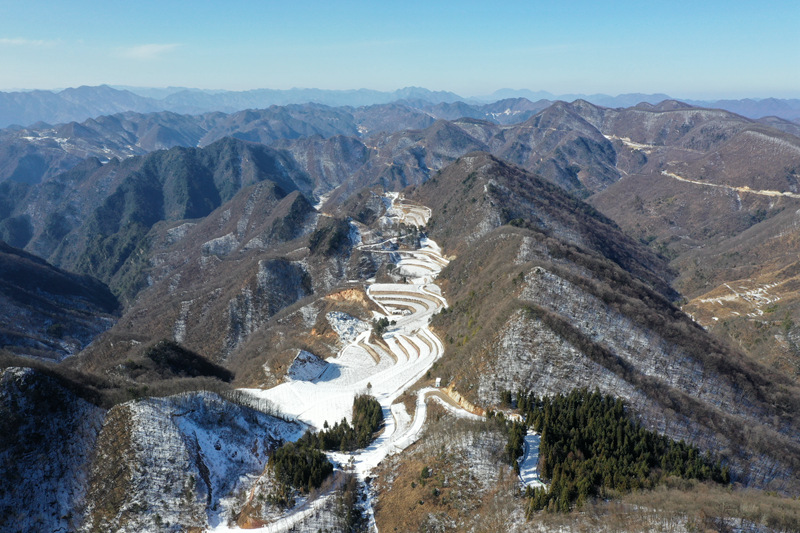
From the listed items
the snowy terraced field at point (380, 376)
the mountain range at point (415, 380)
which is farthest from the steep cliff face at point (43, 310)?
the snowy terraced field at point (380, 376)

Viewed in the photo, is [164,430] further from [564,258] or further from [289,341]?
[564,258]

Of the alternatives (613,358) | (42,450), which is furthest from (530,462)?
(42,450)

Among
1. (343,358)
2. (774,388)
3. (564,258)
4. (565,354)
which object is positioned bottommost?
(343,358)

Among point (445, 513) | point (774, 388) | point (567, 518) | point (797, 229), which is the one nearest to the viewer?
point (567, 518)

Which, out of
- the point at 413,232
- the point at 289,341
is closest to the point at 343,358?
the point at 289,341

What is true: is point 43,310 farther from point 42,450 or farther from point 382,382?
point 382,382

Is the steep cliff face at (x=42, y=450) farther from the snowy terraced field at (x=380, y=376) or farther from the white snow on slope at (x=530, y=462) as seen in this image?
the white snow on slope at (x=530, y=462)

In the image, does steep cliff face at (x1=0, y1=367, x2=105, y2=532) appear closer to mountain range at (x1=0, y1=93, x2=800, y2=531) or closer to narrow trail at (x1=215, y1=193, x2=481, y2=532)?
mountain range at (x1=0, y1=93, x2=800, y2=531)
